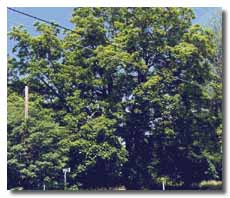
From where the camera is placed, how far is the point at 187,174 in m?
11.2

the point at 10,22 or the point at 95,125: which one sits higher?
the point at 10,22

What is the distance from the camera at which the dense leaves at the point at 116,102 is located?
442 inches

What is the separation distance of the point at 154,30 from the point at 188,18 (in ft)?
1.07

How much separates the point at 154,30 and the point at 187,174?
1292mm

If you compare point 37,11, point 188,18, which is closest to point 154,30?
point 188,18

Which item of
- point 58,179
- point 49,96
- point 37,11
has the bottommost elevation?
A: point 58,179

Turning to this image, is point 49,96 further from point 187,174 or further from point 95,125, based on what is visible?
point 187,174

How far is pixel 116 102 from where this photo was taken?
37.1ft

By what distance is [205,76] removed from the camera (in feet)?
36.9

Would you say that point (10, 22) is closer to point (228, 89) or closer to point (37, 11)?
A: point (37, 11)

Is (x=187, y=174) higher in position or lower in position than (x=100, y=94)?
lower

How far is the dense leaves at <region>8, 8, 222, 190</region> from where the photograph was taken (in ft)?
36.8

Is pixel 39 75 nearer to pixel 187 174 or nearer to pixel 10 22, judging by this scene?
pixel 10 22

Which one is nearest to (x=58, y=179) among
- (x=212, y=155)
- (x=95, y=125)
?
(x=95, y=125)
